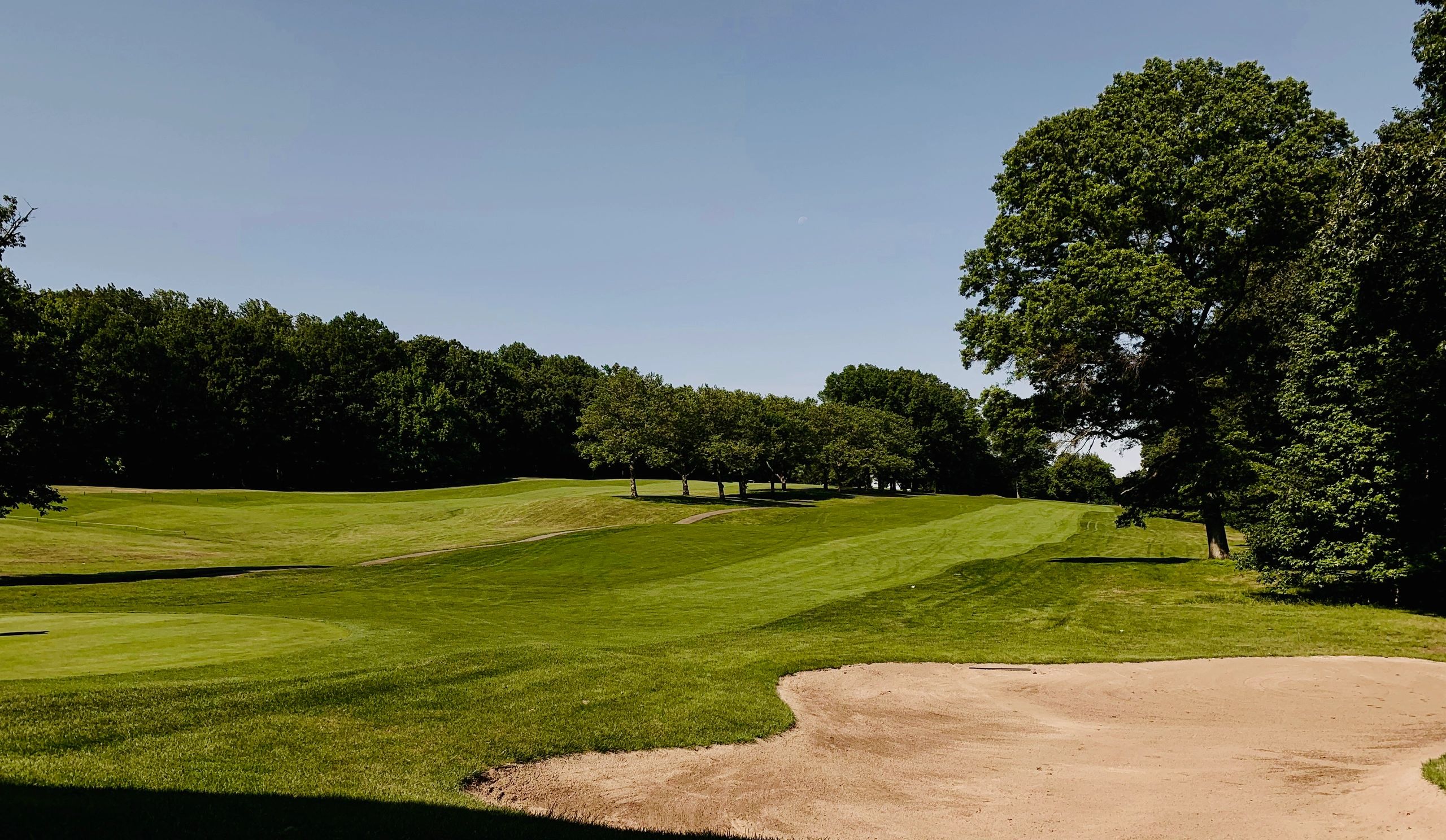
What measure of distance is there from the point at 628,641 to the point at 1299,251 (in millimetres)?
25135

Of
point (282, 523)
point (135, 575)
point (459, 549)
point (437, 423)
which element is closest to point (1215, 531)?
point (459, 549)

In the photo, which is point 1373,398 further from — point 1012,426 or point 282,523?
point 282,523

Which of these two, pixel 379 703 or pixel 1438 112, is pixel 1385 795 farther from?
pixel 1438 112

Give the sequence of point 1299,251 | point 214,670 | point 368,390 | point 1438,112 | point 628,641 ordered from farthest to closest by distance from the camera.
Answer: point 368,390 < point 1299,251 < point 1438,112 < point 628,641 < point 214,670

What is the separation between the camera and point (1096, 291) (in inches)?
995

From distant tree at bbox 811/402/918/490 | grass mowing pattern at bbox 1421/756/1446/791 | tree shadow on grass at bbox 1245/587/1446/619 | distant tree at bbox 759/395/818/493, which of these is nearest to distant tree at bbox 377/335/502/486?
distant tree at bbox 759/395/818/493

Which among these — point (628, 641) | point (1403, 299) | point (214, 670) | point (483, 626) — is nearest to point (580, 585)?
point (483, 626)

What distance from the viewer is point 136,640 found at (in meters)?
13.5

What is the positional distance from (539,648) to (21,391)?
25893 millimetres

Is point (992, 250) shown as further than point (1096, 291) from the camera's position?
Yes

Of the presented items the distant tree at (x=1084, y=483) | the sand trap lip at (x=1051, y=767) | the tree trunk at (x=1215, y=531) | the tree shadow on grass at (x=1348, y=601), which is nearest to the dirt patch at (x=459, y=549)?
the sand trap lip at (x=1051, y=767)

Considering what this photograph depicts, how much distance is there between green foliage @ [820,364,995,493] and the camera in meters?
119

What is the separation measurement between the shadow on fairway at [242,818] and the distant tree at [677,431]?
57352 mm

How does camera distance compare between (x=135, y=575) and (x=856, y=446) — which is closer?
(x=135, y=575)
